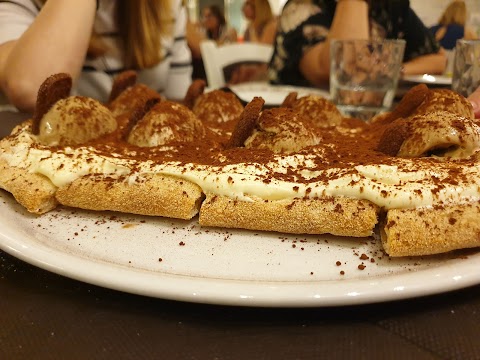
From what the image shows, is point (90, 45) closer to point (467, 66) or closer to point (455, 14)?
point (467, 66)

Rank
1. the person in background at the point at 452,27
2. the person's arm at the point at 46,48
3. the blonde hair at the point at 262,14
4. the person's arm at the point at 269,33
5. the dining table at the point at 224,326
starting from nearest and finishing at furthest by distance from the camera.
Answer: the dining table at the point at 224,326
the person's arm at the point at 46,48
the person in background at the point at 452,27
the person's arm at the point at 269,33
the blonde hair at the point at 262,14

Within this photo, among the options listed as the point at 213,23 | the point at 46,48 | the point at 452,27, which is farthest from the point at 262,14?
the point at 46,48

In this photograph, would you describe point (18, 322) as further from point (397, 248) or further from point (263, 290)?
point (397, 248)

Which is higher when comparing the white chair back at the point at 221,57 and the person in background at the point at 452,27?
the person in background at the point at 452,27

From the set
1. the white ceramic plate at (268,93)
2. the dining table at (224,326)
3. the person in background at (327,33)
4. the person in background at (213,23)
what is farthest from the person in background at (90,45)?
the person in background at (213,23)

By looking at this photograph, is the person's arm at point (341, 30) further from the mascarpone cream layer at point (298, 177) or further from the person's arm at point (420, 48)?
the mascarpone cream layer at point (298, 177)

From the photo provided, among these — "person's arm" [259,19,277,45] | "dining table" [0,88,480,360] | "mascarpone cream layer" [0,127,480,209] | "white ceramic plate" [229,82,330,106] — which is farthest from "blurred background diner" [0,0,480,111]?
"person's arm" [259,19,277,45]
